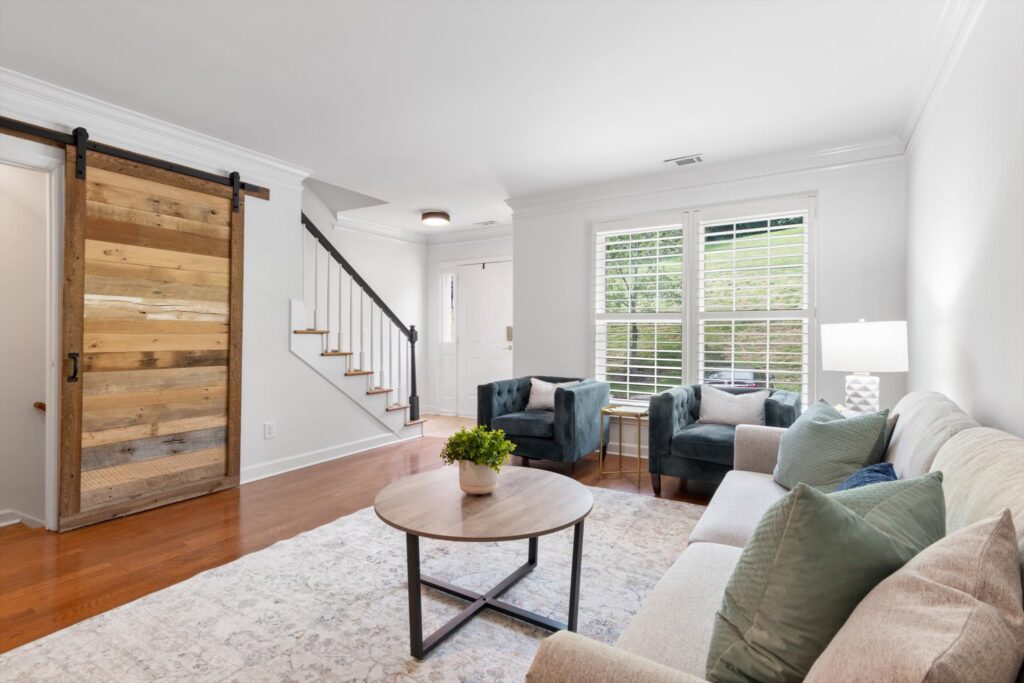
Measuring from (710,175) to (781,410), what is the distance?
2.04 m

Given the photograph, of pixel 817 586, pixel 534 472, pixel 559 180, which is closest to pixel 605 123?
pixel 559 180

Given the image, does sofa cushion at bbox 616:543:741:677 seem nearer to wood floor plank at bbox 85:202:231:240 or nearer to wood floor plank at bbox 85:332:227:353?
wood floor plank at bbox 85:332:227:353

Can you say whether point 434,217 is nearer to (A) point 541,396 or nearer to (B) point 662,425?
(A) point 541,396

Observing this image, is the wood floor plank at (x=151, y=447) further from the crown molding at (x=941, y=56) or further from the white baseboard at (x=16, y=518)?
the crown molding at (x=941, y=56)

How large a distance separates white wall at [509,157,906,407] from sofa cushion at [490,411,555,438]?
34.7 inches

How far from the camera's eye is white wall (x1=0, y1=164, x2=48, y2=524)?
3.35 m

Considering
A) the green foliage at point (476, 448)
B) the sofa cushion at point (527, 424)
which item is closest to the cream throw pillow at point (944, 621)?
the green foliage at point (476, 448)

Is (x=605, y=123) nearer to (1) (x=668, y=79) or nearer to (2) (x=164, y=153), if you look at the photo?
(1) (x=668, y=79)

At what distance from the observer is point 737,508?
2131 millimetres

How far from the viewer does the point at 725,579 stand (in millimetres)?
1530

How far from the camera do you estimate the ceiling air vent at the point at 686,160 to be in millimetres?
4125

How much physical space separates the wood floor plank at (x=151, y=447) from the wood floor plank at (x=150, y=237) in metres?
1.29

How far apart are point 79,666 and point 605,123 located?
3.75 meters

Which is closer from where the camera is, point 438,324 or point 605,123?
point 605,123
